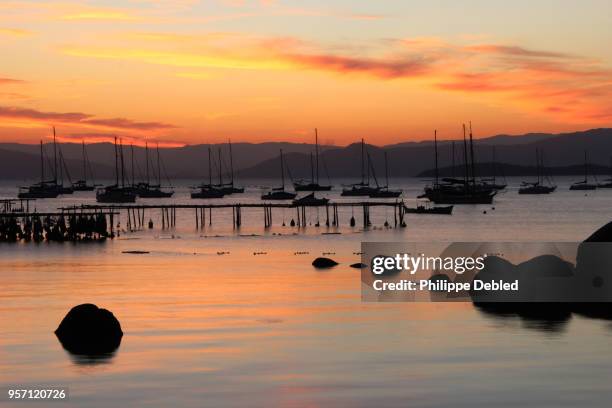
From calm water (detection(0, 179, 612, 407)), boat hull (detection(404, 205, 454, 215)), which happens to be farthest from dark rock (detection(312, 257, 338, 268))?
boat hull (detection(404, 205, 454, 215))

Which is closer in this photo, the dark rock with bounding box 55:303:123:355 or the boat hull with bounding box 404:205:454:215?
the dark rock with bounding box 55:303:123:355

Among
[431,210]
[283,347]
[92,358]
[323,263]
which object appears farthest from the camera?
[431,210]

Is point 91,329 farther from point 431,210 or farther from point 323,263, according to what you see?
point 431,210

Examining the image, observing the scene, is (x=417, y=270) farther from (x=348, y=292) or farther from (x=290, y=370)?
(x=290, y=370)

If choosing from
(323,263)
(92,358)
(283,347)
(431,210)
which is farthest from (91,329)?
(431,210)

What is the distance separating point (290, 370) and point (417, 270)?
1230 inches

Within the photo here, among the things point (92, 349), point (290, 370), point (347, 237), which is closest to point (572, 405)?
point (290, 370)

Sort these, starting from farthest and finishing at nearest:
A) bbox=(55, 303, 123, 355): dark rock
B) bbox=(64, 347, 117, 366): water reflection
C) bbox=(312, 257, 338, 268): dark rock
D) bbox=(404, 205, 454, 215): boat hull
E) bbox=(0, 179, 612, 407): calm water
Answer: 1. bbox=(404, 205, 454, 215): boat hull
2. bbox=(312, 257, 338, 268): dark rock
3. bbox=(55, 303, 123, 355): dark rock
4. bbox=(64, 347, 117, 366): water reflection
5. bbox=(0, 179, 612, 407): calm water

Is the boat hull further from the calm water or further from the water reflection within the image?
the water reflection

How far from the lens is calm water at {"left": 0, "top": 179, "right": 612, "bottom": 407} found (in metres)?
23.7

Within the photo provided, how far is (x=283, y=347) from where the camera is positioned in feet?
99.3

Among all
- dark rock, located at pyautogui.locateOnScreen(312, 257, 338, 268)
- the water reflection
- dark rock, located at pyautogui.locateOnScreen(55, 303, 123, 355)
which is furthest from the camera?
dark rock, located at pyautogui.locateOnScreen(312, 257, 338, 268)

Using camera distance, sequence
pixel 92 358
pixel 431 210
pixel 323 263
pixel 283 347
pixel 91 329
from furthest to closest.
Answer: pixel 431 210 < pixel 323 263 < pixel 283 347 < pixel 91 329 < pixel 92 358

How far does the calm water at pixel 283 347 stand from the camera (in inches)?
932
